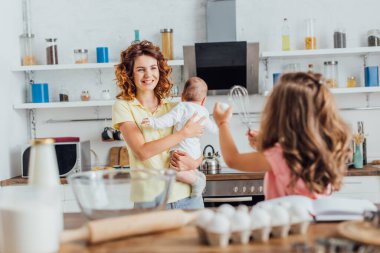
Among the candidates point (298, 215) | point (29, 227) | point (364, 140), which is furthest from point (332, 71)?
point (29, 227)

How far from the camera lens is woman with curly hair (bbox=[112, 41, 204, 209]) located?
2381 millimetres

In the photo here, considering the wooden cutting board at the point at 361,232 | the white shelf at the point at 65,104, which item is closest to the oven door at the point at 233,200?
the white shelf at the point at 65,104

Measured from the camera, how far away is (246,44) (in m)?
4.25

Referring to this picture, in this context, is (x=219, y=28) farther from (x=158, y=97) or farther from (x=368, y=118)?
(x=158, y=97)

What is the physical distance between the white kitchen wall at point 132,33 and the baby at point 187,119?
1.37 meters

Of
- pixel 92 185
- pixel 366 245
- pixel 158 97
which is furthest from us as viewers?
pixel 158 97

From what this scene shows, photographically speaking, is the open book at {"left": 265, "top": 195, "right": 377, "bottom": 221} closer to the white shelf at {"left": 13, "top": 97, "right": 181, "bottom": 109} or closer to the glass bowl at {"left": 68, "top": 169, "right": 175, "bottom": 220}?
the glass bowl at {"left": 68, "top": 169, "right": 175, "bottom": 220}

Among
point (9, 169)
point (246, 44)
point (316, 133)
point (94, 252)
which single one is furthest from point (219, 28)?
point (94, 252)

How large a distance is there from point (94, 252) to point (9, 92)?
3.23 metres

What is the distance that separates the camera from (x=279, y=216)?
141 centimetres

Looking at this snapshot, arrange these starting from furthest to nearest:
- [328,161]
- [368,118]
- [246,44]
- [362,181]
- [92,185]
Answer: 1. [368,118]
2. [246,44]
3. [362,181]
4. [328,161]
5. [92,185]

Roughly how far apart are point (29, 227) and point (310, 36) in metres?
→ 3.44

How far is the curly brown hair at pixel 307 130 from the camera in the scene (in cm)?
164

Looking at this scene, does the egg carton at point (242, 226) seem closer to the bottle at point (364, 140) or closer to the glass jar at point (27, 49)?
the bottle at point (364, 140)
